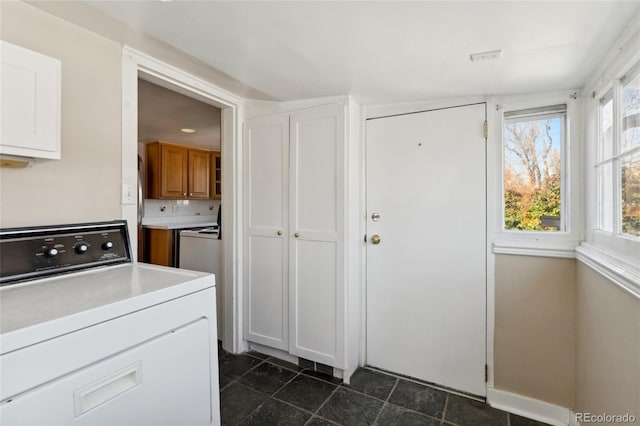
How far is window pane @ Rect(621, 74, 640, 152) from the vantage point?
48.4 inches

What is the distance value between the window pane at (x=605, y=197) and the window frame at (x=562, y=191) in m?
0.19

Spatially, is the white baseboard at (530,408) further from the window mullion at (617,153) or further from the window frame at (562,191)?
the window mullion at (617,153)

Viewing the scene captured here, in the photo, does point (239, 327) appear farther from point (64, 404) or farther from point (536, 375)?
point (536, 375)

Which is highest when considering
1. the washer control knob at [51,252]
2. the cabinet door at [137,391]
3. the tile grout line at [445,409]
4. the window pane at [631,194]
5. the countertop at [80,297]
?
the window pane at [631,194]

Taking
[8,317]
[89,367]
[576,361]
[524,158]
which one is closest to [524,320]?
[576,361]

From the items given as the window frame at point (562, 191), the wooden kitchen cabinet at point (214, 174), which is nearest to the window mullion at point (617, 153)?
the window frame at point (562, 191)

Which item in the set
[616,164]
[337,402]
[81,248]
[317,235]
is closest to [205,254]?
[317,235]

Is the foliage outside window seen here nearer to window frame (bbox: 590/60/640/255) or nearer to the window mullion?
window frame (bbox: 590/60/640/255)

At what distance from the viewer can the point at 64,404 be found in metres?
0.81

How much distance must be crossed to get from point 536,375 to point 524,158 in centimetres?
135

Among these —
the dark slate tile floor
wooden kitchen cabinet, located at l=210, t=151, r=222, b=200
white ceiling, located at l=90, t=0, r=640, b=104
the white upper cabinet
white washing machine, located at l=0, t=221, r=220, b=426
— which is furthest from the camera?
wooden kitchen cabinet, located at l=210, t=151, r=222, b=200

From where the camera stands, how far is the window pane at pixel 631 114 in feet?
4.04

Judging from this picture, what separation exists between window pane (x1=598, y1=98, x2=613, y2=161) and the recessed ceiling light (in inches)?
23.5

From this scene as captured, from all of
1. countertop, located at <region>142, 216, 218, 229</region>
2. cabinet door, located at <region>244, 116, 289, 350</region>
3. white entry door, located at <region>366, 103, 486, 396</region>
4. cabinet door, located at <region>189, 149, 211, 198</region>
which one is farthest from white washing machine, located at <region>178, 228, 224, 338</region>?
cabinet door, located at <region>189, 149, 211, 198</region>
